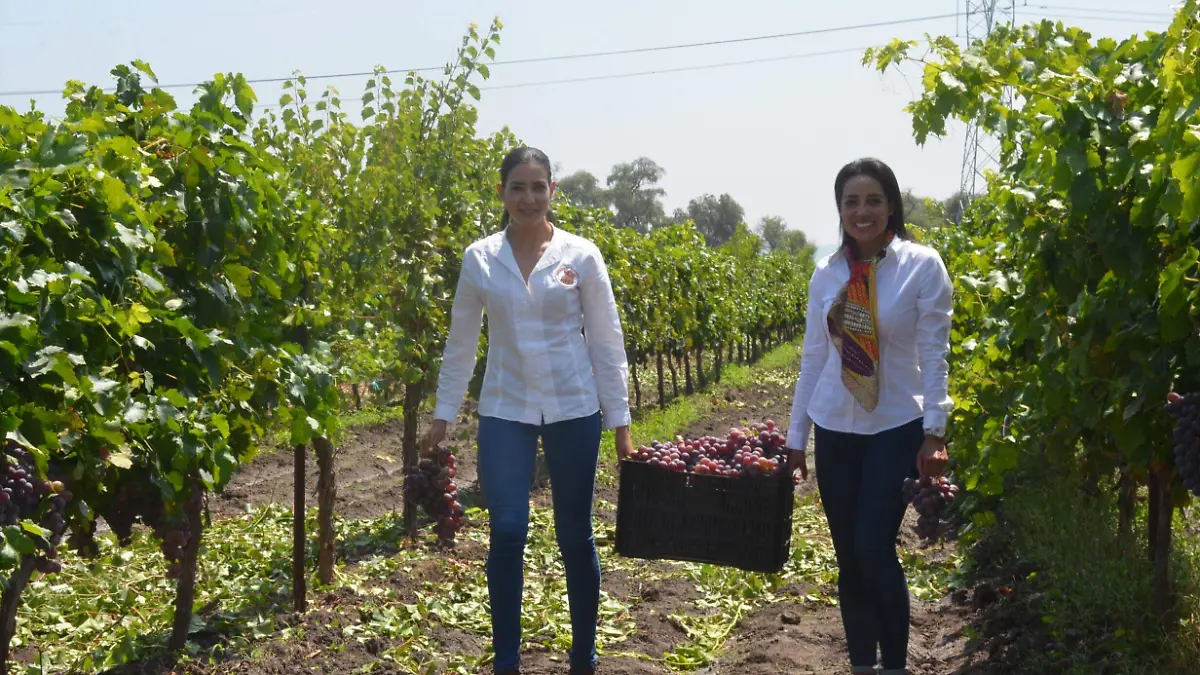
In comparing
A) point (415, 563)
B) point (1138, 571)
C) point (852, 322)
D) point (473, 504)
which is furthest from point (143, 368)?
point (473, 504)

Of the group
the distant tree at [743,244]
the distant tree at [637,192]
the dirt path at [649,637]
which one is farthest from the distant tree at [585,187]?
the dirt path at [649,637]

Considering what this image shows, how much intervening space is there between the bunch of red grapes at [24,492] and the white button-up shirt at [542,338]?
4.24 ft

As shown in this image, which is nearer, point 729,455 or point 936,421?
point 936,421

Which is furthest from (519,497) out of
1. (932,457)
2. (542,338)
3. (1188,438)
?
(1188,438)


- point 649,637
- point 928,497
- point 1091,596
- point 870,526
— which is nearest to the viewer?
point 870,526

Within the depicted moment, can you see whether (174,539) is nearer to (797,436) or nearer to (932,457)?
(797,436)

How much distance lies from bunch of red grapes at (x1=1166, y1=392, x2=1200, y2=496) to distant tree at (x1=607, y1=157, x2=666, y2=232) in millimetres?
116139

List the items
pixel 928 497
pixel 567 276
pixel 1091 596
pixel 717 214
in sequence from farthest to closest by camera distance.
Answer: pixel 717 214 → pixel 1091 596 → pixel 928 497 → pixel 567 276

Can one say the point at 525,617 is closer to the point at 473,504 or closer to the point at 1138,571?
the point at 1138,571

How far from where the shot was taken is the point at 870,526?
13.5 feet

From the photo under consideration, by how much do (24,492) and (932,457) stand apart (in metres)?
2.59

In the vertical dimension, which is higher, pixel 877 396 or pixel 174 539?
pixel 877 396

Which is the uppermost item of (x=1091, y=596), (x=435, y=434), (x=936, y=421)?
(x=936, y=421)

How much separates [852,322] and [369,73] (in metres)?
4.63
